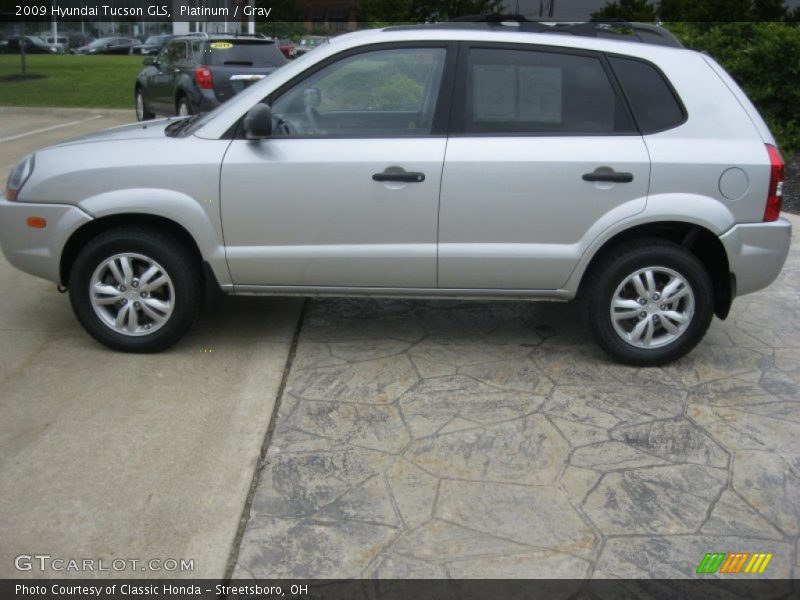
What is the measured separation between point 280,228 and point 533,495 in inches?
81.1

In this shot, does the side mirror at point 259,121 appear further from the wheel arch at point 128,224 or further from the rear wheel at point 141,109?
the rear wheel at point 141,109

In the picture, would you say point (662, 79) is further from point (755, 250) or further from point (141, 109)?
point (141, 109)

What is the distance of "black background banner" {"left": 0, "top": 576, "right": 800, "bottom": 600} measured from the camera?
3.20 meters

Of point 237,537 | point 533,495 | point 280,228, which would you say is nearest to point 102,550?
point 237,537

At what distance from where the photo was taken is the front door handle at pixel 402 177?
16.0ft

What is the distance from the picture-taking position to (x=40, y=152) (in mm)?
5344

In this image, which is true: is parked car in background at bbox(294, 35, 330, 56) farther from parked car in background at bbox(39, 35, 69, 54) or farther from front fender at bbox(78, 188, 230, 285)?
parked car in background at bbox(39, 35, 69, 54)

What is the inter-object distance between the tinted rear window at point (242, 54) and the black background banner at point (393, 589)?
11.0 m

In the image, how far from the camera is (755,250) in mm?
4965

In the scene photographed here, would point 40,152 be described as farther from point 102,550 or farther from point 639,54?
point 639,54

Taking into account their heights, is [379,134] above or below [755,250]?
above

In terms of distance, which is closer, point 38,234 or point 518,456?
point 518,456

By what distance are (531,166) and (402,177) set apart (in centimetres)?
69

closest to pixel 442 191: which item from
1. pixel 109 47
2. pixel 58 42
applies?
pixel 109 47
